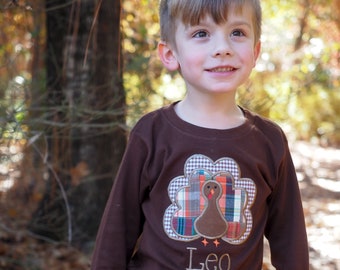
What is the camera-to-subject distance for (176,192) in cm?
200

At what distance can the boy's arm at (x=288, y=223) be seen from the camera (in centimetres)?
211

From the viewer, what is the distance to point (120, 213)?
81.6 inches

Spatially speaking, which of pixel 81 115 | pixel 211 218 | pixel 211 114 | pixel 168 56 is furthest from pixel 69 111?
A: pixel 211 218

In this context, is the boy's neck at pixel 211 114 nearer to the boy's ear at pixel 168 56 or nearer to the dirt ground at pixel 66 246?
the boy's ear at pixel 168 56

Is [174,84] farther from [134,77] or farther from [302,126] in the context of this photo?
[302,126]

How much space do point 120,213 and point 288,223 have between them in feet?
1.76

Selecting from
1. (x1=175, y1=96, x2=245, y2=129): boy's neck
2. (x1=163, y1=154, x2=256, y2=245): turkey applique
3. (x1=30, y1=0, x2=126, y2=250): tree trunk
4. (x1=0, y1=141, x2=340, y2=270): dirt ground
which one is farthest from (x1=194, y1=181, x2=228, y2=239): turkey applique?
(x1=0, y1=141, x2=340, y2=270): dirt ground

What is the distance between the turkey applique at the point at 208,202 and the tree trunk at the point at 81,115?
157 centimetres

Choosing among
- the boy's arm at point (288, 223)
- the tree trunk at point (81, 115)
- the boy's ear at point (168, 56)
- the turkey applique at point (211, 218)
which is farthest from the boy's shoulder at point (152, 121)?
the tree trunk at point (81, 115)

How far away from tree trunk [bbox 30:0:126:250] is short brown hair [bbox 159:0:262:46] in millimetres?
1475

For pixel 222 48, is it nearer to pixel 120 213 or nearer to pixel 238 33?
→ pixel 238 33

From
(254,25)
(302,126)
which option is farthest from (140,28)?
(302,126)

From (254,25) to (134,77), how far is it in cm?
255

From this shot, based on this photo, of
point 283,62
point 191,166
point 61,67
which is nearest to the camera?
point 191,166
